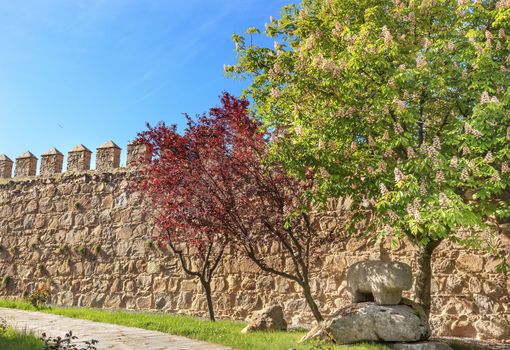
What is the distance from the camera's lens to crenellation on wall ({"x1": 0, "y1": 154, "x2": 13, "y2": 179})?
18.6 metres

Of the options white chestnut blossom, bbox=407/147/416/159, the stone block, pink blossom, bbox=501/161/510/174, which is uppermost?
white chestnut blossom, bbox=407/147/416/159

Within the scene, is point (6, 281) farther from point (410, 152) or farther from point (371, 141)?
point (410, 152)

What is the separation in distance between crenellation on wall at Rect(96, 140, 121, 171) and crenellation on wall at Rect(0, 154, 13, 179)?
174 inches

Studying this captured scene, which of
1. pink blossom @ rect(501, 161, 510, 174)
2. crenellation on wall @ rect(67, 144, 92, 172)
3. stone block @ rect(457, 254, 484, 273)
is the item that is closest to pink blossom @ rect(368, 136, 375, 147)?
pink blossom @ rect(501, 161, 510, 174)

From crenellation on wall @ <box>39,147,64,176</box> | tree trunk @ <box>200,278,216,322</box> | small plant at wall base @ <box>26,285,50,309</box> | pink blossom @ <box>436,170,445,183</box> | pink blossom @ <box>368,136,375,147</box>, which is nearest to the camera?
pink blossom @ <box>436,170,445,183</box>

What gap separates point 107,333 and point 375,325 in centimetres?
475

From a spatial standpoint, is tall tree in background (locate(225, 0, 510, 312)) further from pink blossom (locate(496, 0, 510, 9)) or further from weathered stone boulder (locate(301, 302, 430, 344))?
weathered stone boulder (locate(301, 302, 430, 344))

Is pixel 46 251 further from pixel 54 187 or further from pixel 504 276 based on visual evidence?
pixel 504 276

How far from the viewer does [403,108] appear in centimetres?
756

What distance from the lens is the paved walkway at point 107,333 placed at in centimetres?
796

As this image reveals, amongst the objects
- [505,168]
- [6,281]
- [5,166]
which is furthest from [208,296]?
[5,166]

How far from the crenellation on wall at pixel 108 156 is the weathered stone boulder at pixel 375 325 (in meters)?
9.62

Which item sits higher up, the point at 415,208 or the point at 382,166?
the point at 382,166

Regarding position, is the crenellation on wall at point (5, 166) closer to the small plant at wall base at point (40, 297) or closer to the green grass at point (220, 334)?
the small plant at wall base at point (40, 297)
